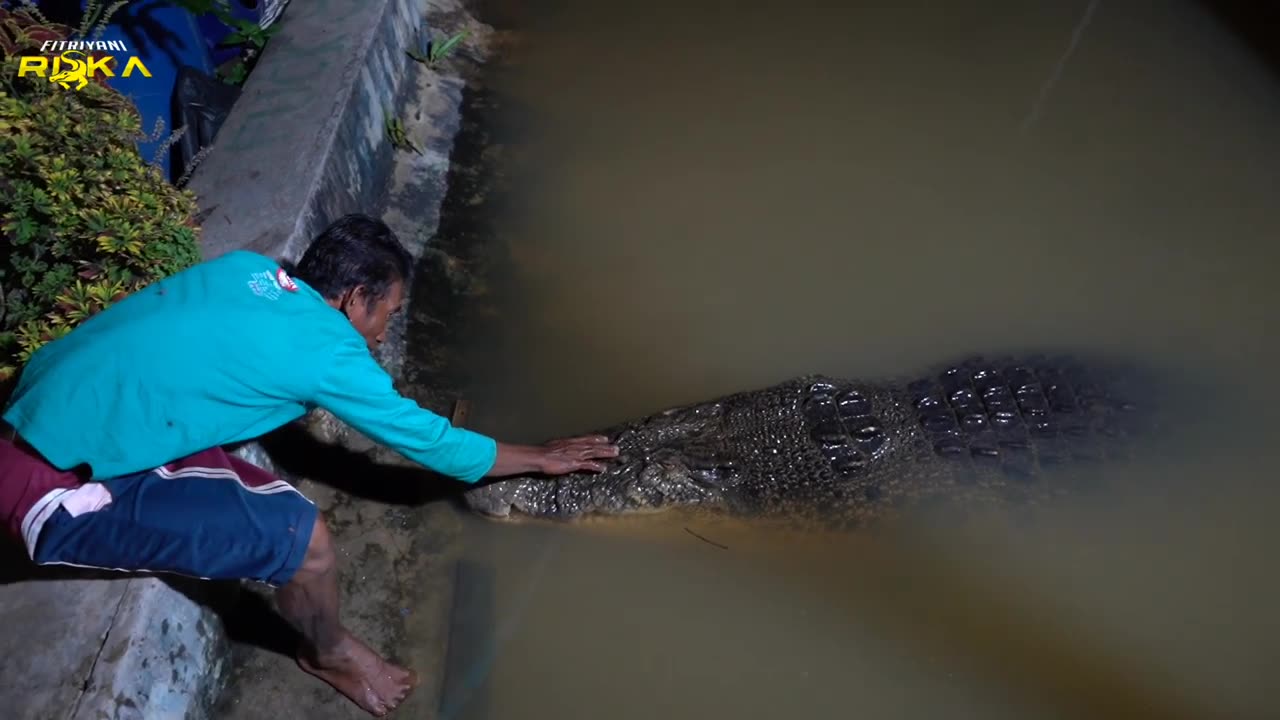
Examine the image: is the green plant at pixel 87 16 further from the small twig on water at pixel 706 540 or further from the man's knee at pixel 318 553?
the small twig on water at pixel 706 540

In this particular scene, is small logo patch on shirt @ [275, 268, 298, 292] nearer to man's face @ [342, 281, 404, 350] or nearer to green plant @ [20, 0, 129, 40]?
man's face @ [342, 281, 404, 350]

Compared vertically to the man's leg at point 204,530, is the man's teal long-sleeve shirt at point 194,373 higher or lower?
higher

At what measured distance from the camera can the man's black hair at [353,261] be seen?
198cm

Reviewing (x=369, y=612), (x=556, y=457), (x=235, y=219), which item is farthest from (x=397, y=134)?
(x=369, y=612)

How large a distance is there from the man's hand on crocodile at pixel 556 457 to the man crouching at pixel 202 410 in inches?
13.1

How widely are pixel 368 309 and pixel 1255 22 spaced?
19.5ft

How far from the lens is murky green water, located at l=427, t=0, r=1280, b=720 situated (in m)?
2.72

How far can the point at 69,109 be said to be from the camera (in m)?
2.38

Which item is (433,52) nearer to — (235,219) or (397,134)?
(397,134)

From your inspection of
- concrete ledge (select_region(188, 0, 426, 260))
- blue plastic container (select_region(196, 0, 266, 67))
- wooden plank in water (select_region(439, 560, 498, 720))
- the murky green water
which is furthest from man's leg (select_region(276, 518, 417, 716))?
blue plastic container (select_region(196, 0, 266, 67))

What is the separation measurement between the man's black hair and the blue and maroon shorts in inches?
19.9

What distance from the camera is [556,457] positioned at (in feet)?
8.79

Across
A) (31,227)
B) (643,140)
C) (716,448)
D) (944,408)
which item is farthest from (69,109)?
(944,408)

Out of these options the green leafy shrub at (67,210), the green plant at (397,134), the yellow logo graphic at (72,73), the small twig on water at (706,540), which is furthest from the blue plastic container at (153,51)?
the small twig on water at (706,540)
